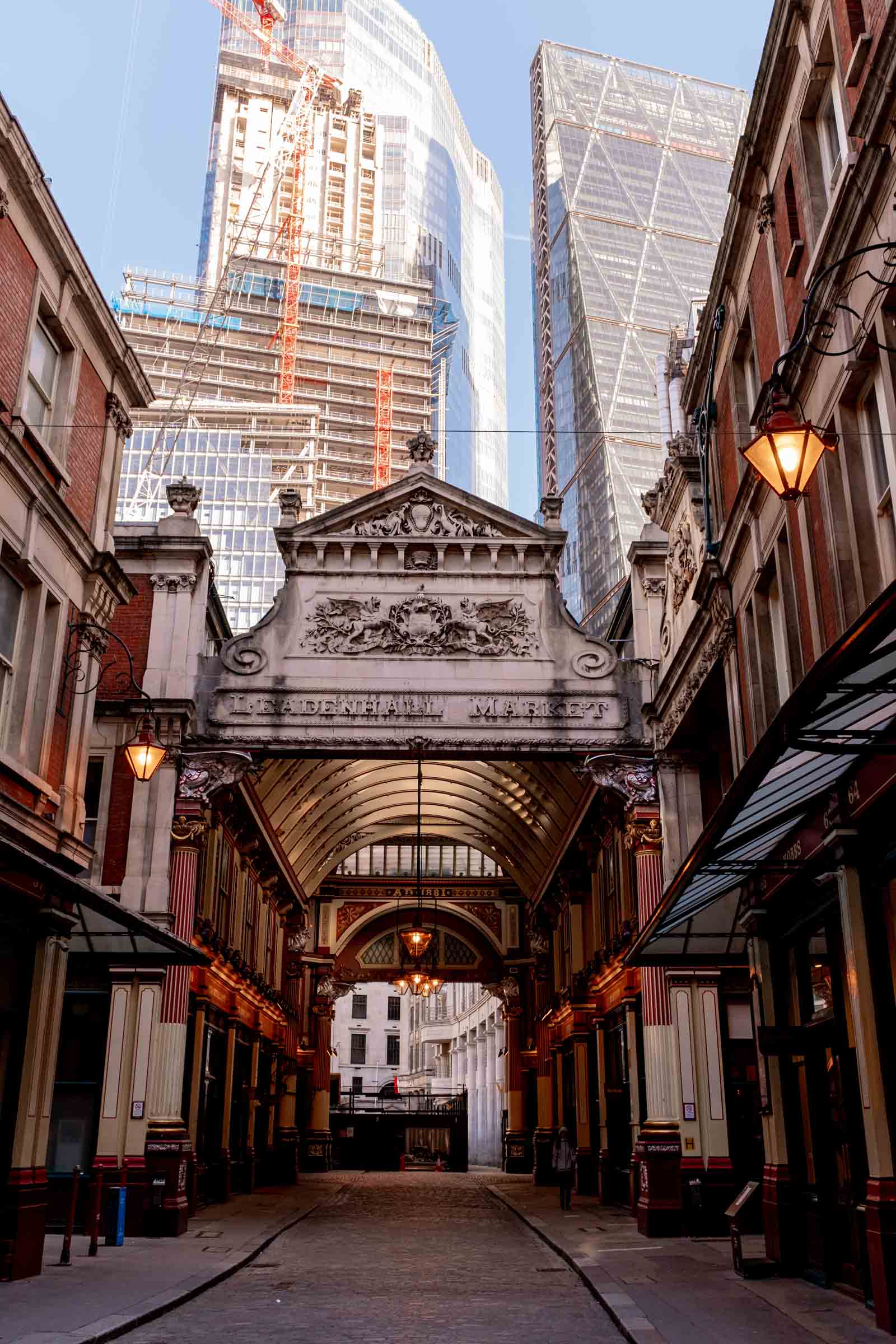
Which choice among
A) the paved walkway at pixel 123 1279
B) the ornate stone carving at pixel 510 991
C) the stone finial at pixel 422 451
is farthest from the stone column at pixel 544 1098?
the stone finial at pixel 422 451

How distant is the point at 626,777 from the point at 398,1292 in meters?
11.2

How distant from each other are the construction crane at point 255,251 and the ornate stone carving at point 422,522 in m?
91.5

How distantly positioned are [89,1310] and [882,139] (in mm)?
12310

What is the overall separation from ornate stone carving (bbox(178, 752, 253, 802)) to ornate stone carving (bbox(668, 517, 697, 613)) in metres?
8.19

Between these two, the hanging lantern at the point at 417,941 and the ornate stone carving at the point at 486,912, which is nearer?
the hanging lantern at the point at 417,941

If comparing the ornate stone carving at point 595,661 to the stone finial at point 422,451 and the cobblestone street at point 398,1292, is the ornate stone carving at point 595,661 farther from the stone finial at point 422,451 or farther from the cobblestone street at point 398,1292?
the cobblestone street at point 398,1292

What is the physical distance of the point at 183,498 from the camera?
80.0 ft

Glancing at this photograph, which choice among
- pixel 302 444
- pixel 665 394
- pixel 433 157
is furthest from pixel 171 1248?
pixel 433 157

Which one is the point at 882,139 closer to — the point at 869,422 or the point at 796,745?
the point at 869,422

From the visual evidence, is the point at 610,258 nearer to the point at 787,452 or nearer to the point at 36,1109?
the point at 36,1109

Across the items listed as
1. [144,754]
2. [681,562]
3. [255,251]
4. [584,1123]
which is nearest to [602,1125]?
[584,1123]

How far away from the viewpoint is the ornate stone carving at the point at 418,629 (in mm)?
23625

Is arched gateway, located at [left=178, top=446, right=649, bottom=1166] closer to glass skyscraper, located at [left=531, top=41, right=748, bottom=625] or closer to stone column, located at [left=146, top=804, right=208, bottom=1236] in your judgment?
stone column, located at [left=146, top=804, right=208, bottom=1236]

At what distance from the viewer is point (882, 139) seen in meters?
10.6
